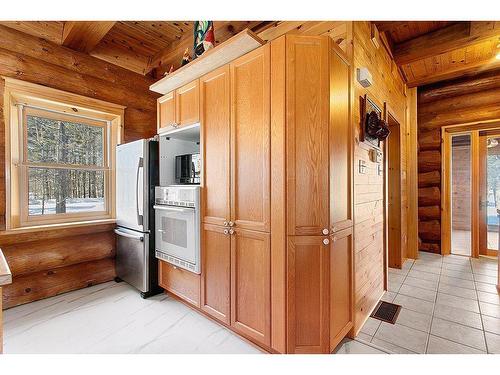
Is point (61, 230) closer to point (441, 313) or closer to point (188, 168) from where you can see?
point (188, 168)

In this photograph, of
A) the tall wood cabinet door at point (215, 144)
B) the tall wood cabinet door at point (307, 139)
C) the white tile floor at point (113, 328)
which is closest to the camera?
the tall wood cabinet door at point (307, 139)

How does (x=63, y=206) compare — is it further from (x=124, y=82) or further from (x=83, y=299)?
(x=124, y=82)

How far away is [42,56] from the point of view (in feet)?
8.19

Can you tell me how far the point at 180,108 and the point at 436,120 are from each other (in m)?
4.40

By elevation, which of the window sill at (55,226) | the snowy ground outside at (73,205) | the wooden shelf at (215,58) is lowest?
the window sill at (55,226)

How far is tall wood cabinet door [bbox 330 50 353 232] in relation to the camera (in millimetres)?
1604

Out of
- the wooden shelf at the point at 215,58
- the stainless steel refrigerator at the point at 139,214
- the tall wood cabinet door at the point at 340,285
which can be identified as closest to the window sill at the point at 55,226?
the stainless steel refrigerator at the point at 139,214

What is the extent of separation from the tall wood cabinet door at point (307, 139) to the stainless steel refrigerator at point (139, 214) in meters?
1.61

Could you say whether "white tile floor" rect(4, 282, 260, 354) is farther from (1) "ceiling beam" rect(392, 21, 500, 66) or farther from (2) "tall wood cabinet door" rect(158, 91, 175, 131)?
(1) "ceiling beam" rect(392, 21, 500, 66)

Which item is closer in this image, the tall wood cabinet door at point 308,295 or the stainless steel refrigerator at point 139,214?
the tall wood cabinet door at point 308,295

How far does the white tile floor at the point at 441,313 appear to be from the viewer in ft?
6.04

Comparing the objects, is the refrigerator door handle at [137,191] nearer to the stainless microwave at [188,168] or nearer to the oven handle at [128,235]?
the oven handle at [128,235]

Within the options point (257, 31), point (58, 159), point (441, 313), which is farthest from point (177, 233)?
point (441, 313)

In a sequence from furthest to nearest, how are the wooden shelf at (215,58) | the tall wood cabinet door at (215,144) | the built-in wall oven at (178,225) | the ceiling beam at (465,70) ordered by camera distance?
1. the ceiling beam at (465,70)
2. the built-in wall oven at (178,225)
3. the tall wood cabinet door at (215,144)
4. the wooden shelf at (215,58)
